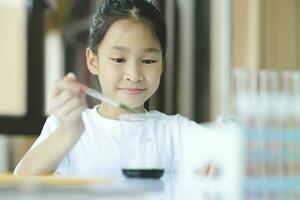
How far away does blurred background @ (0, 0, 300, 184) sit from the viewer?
6.86ft

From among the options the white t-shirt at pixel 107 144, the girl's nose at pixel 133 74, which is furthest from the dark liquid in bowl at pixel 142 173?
the girl's nose at pixel 133 74

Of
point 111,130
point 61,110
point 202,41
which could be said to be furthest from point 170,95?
point 61,110

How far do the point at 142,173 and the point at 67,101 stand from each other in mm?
145

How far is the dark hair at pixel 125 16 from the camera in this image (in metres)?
1.06

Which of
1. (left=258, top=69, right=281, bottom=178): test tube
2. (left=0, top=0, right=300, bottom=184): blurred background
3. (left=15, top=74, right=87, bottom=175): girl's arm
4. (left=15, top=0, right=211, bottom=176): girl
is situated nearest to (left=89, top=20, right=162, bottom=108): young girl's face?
(left=15, top=0, right=211, bottom=176): girl

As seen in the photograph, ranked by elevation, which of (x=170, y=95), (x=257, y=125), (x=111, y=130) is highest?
(x=257, y=125)

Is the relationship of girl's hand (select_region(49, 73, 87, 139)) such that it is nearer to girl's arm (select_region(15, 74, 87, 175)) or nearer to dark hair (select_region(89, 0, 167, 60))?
girl's arm (select_region(15, 74, 87, 175))

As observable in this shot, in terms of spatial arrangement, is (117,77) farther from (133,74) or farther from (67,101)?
(67,101)

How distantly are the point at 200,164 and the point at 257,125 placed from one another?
78 mm

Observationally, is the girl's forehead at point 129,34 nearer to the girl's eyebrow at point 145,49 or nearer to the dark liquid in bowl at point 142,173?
the girl's eyebrow at point 145,49

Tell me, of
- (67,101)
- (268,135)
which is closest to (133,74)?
(67,101)

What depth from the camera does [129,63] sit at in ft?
3.27

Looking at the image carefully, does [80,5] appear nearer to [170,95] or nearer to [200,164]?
[170,95]

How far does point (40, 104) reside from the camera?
8.48ft
